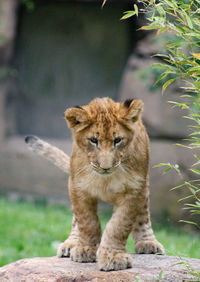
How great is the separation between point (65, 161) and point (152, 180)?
12.9 feet

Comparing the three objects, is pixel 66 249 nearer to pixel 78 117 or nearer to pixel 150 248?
pixel 150 248

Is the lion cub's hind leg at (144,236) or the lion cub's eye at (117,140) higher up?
the lion cub's eye at (117,140)

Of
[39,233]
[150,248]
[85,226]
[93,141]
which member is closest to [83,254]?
[85,226]

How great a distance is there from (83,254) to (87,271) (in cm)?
26

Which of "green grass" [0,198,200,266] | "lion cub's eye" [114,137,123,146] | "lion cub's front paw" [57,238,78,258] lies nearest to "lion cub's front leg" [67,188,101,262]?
"lion cub's front paw" [57,238,78,258]

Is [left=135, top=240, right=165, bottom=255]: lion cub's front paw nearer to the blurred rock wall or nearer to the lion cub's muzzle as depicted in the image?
the lion cub's muzzle

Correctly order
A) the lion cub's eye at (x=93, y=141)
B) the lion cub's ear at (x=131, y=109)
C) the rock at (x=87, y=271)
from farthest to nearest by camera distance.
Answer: the lion cub's ear at (x=131, y=109) → the lion cub's eye at (x=93, y=141) → the rock at (x=87, y=271)

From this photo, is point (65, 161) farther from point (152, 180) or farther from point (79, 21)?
point (79, 21)

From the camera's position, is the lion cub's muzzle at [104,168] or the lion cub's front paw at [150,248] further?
the lion cub's front paw at [150,248]

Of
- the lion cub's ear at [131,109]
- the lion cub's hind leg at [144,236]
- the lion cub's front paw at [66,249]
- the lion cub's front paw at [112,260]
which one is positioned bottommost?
the lion cub's front paw at [112,260]

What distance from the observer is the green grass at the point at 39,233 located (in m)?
5.85

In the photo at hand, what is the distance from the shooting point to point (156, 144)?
8.27 metres

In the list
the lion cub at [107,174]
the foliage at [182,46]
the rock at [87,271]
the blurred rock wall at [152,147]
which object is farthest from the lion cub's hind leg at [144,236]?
the blurred rock wall at [152,147]

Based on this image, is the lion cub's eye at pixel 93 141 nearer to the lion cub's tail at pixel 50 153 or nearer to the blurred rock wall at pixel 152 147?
the lion cub's tail at pixel 50 153
